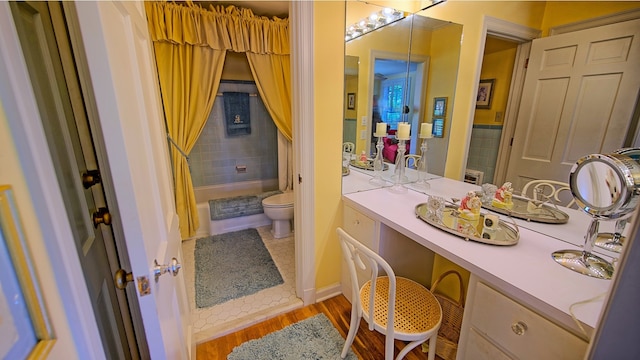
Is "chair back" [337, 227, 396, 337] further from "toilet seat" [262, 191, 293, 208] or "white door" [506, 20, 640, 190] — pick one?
"toilet seat" [262, 191, 293, 208]

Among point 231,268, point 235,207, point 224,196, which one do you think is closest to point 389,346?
point 231,268

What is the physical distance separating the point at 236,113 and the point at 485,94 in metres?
2.58

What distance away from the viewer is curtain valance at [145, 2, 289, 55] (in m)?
2.25

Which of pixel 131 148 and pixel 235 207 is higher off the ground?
pixel 131 148

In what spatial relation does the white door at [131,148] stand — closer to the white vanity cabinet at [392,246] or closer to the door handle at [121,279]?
the door handle at [121,279]

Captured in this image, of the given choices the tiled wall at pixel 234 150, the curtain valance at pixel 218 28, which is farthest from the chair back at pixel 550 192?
the tiled wall at pixel 234 150

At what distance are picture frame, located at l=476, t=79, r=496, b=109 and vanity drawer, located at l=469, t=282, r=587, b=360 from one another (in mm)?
894

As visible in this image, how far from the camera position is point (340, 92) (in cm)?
156

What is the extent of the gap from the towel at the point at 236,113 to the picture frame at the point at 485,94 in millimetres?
2483

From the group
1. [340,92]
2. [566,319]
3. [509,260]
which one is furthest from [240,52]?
[566,319]

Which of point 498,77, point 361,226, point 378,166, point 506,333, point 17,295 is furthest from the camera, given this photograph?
point 378,166

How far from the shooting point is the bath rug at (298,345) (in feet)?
4.58

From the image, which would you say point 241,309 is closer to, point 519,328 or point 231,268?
A: point 231,268

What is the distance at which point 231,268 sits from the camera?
2.18 m
